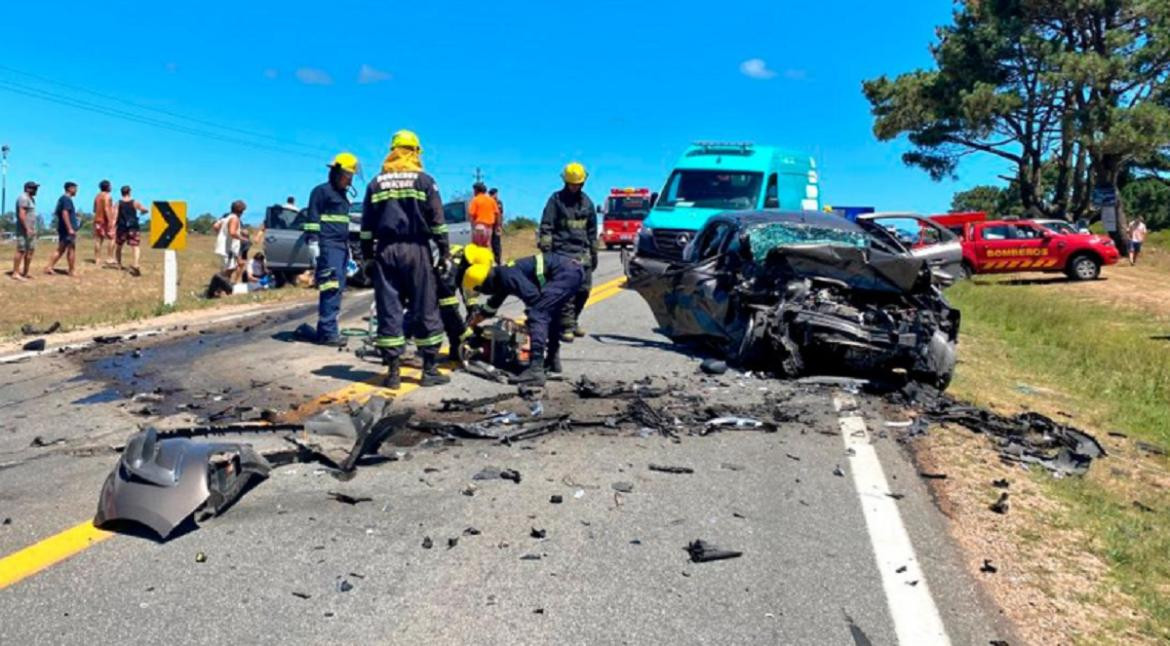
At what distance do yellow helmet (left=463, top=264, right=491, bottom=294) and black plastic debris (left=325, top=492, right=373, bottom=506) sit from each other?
12.0ft

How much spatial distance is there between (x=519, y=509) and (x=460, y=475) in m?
0.62

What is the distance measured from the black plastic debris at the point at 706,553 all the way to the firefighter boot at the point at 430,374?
3803mm

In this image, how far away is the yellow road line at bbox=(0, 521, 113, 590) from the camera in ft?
11.7

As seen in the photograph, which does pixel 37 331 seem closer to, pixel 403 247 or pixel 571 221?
pixel 403 247

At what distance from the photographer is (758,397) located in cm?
760

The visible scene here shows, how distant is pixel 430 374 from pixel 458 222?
1377 cm

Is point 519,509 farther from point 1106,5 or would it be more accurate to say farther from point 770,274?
point 1106,5

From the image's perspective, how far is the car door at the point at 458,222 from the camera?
20.5 meters

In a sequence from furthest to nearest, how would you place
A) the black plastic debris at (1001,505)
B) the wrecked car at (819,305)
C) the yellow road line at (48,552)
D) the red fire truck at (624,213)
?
the red fire truck at (624,213)
the wrecked car at (819,305)
the black plastic debris at (1001,505)
the yellow road line at (48,552)

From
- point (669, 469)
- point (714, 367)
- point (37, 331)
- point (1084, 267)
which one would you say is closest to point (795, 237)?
point (714, 367)

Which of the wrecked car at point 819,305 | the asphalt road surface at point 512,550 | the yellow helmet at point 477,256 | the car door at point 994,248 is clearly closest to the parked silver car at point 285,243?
the wrecked car at point 819,305

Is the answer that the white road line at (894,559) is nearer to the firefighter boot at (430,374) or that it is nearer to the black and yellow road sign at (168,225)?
the firefighter boot at (430,374)

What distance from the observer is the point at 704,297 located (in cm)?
943

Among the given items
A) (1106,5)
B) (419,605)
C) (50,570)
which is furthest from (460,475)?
(1106,5)
